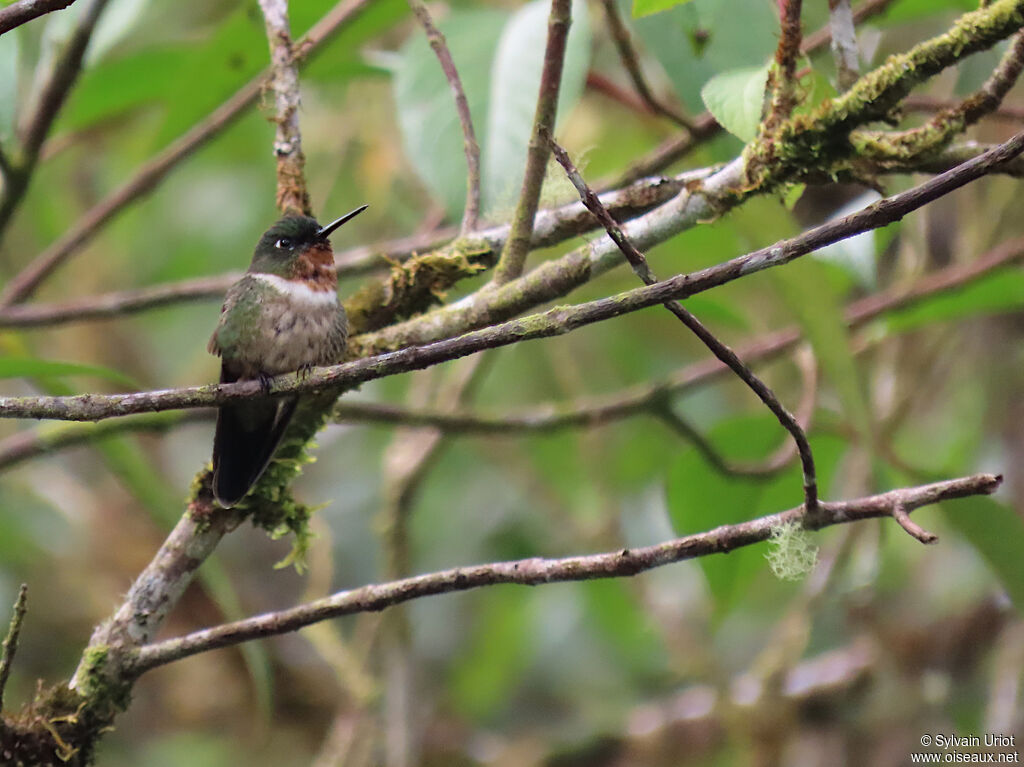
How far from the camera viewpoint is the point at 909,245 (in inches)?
157

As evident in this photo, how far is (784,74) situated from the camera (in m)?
2.03

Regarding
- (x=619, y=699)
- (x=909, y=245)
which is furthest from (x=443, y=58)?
(x=619, y=699)

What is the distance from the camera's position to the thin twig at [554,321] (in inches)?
57.1

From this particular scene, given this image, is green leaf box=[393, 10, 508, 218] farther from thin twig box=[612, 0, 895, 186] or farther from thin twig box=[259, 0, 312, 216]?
thin twig box=[612, 0, 895, 186]

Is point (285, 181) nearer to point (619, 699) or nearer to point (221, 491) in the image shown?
point (221, 491)

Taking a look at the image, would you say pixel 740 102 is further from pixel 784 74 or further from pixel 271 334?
pixel 271 334

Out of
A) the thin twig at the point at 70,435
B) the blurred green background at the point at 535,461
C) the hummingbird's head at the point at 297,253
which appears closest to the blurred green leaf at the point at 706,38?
the blurred green background at the point at 535,461

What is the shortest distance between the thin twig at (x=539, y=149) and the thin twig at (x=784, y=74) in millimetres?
410

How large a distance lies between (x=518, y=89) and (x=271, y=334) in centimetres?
98

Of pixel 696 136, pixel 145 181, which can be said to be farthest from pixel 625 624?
pixel 145 181

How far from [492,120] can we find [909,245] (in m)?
1.91

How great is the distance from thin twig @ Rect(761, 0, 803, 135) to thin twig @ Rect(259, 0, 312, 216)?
44.3 inches

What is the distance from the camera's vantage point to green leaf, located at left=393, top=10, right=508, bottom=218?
288 centimetres

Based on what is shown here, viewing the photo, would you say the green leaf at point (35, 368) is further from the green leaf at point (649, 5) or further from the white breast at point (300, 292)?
the green leaf at point (649, 5)
